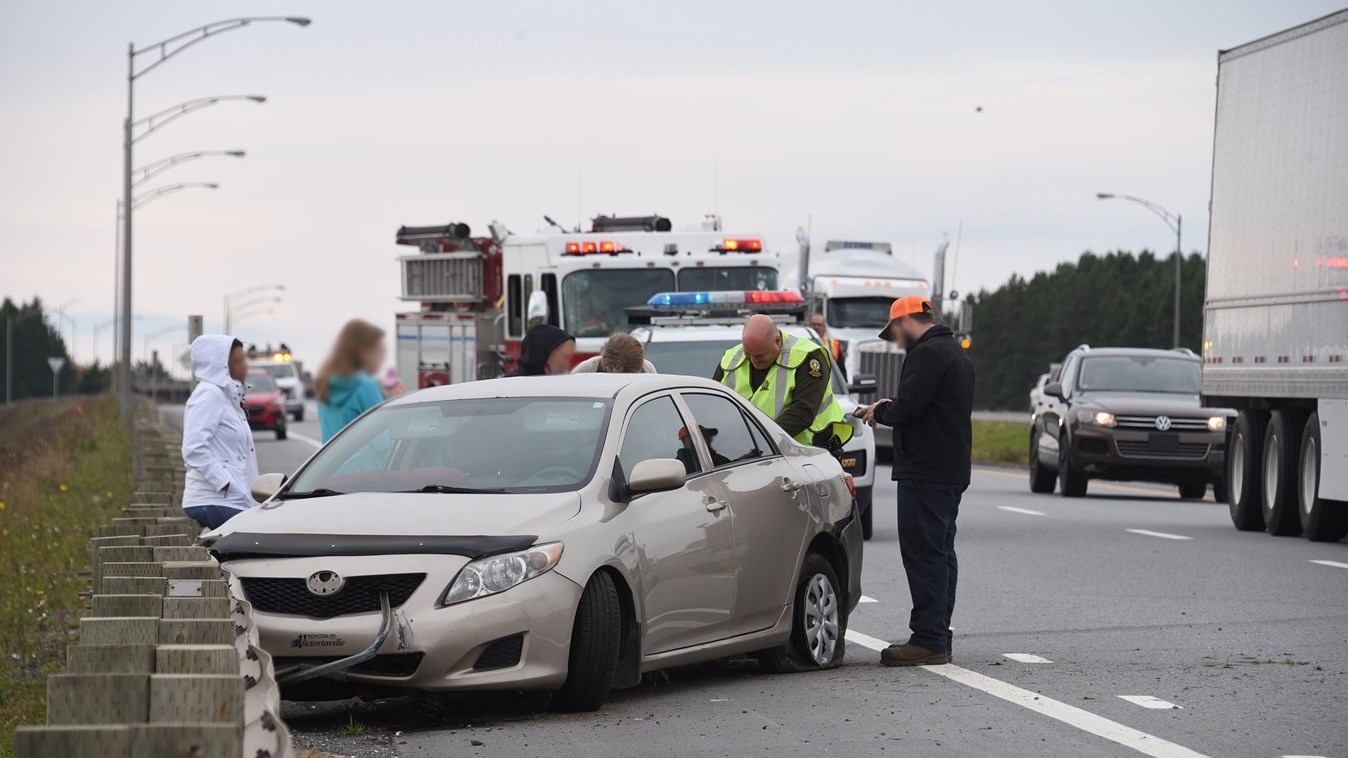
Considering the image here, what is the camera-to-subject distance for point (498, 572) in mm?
8203

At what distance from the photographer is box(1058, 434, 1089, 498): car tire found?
2567cm

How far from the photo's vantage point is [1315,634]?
37.8 ft

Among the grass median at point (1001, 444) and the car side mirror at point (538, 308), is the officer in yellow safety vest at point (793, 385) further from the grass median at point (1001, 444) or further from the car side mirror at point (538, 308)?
the grass median at point (1001, 444)

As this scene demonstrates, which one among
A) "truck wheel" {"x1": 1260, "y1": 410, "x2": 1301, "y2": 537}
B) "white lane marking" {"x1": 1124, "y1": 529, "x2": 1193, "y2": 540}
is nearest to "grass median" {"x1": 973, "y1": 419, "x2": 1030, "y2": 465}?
"truck wheel" {"x1": 1260, "y1": 410, "x2": 1301, "y2": 537}

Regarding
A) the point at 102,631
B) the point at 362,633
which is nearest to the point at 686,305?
the point at 362,633

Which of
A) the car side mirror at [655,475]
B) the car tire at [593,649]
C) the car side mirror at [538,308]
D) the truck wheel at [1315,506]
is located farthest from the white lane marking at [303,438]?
the car tire at [593,649]

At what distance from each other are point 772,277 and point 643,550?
1509 centimetres

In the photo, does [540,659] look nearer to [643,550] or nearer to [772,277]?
[643,550]

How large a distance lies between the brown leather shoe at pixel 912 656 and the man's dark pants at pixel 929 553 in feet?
0.10

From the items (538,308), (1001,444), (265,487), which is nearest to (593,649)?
(265,487)

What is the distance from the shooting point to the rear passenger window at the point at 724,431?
1002 centimetres

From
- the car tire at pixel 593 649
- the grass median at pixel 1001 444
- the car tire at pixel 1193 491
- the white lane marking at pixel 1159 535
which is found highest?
the car tire at pixel 593 649

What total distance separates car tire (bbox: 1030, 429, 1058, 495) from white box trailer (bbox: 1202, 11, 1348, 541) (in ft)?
20.0

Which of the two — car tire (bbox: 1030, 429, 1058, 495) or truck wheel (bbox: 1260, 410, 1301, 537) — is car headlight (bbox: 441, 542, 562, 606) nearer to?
truck wheel (bbox: 1260, 410, 1301, 537)
